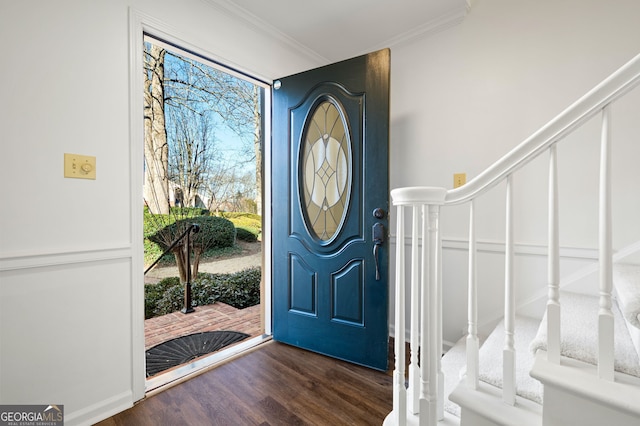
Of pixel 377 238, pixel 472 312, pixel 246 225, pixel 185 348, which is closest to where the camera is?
pixel 472 312

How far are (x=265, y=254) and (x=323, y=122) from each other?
1156 mm

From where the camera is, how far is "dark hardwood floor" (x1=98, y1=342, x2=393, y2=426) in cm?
143

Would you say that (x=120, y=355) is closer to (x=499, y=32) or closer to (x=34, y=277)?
(x=34, y=277)

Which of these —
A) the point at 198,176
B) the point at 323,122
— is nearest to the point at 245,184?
the point at 198,176

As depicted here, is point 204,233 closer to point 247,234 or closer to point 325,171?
point 247,234

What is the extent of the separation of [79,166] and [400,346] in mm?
1681

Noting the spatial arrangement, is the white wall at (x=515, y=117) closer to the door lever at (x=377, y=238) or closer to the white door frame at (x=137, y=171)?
the door lever at (x=377, y=238)

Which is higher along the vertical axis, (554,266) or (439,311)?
(554,266)

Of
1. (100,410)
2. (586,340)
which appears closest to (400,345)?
(586,340)

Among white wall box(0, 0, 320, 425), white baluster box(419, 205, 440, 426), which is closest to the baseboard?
white wall box(0, 0, 320, 425)

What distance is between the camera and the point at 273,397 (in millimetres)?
1594

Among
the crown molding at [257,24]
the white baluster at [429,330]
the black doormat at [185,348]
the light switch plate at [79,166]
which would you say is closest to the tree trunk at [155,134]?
the black doormat at [185,348]

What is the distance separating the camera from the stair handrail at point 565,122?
75 centimetres

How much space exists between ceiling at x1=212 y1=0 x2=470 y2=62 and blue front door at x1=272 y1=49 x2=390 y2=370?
0.40 metres
